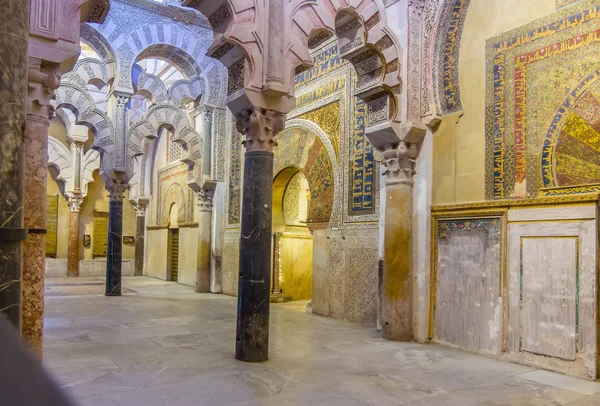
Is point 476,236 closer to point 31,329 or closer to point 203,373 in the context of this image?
point 203,373

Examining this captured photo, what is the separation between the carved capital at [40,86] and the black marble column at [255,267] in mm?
1839

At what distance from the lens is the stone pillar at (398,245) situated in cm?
599

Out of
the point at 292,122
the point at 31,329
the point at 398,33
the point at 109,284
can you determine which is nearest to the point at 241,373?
the point at 31,329

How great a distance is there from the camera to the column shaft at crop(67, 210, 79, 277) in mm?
15289

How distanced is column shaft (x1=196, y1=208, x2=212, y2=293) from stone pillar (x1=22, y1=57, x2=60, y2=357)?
728 centimetres

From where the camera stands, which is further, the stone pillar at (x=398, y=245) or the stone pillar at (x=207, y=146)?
the stone pillar at (x=207, y=146)

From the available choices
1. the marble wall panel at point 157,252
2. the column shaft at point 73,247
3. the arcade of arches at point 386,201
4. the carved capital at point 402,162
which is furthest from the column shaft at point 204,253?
the column shaft at point 73,247

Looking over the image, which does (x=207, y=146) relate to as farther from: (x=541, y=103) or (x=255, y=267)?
(x=541, y=103)

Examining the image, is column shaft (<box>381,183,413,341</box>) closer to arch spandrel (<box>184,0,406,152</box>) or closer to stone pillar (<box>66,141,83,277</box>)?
arch spandrel (<box>184,0,406,152</box>)

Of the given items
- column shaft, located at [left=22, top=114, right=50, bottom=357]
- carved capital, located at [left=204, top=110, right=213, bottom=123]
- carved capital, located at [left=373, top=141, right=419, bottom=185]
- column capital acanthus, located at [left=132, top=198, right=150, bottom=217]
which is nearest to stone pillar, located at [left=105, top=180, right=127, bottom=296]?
carved capital, located at [left=204, top=110, right=213, bottom=123]

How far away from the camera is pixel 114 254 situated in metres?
10.3

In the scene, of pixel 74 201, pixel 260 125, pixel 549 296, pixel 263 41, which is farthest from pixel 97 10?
pixel 74 201

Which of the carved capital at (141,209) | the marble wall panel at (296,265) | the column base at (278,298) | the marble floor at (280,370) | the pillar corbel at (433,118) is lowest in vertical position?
the column base at (278,298)

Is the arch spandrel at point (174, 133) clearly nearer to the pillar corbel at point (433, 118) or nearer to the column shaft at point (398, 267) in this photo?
the column shaft at point (398, 267)
